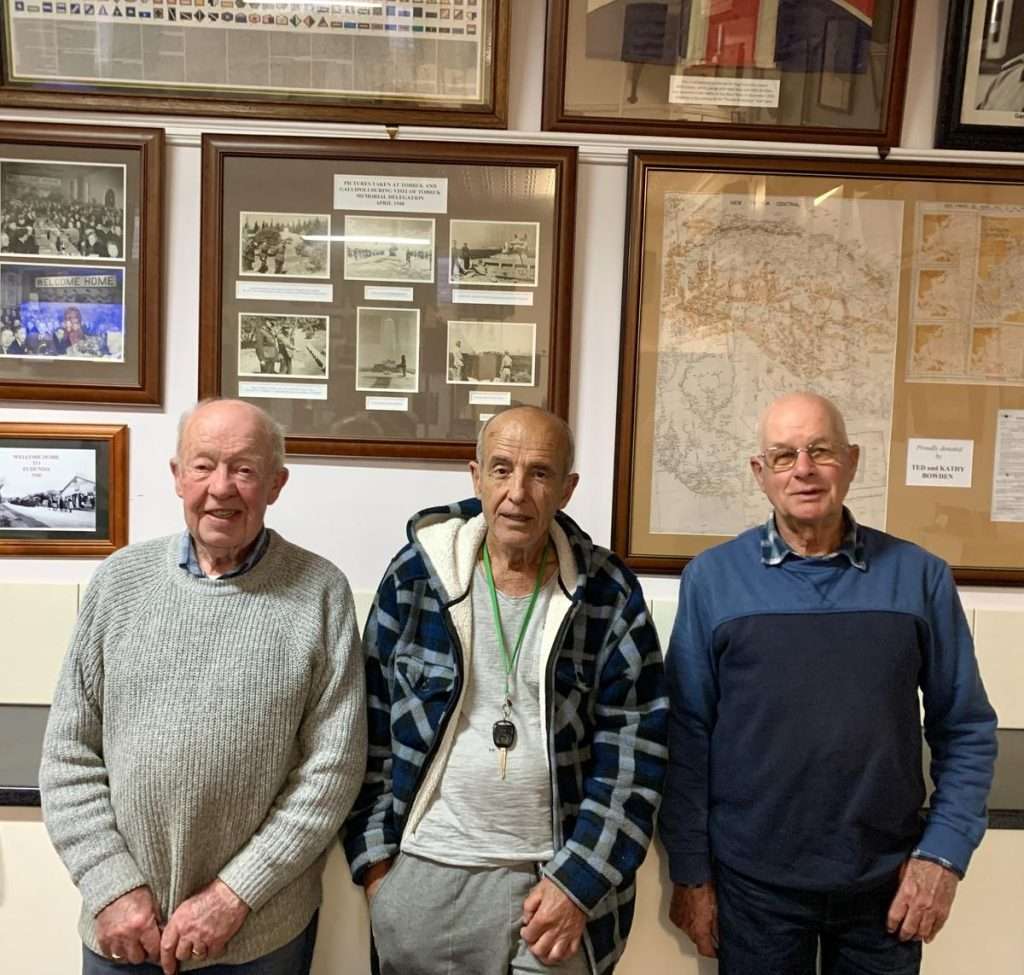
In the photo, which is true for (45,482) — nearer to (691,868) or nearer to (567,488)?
(567,488)

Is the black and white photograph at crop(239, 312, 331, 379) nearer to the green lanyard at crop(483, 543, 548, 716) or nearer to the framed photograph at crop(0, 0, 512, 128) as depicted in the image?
the framed photograph at crop(0, 0, 512, 128)

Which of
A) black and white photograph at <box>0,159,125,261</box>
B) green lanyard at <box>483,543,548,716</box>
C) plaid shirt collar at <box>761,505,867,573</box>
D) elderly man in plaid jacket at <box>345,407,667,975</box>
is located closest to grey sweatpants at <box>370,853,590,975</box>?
elderly man in plaid jacket at <box>345,407,667,975</box>

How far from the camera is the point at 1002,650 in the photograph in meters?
1.80

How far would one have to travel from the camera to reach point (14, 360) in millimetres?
1733

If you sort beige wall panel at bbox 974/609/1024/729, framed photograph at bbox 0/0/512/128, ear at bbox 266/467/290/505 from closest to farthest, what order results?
ear at bbox 266/467/290/505 < framed photograph at bbox 0/0/512/128 < beige wall panel at bbox 974/609/1024/729

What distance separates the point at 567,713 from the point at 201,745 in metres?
0.52

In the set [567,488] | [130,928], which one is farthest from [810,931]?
[130,928]

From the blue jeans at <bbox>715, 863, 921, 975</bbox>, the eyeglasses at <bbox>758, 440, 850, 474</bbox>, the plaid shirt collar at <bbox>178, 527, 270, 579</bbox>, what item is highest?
the eyeglasses at <bbox>758, 440, 850, 474</bbox>

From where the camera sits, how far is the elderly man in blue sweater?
4.09 ft

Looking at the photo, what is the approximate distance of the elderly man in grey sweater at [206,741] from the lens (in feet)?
3.90

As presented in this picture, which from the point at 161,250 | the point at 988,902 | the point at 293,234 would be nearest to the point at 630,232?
the point at 293,234

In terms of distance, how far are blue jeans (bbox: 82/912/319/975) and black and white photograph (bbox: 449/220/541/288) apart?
4.02 ft

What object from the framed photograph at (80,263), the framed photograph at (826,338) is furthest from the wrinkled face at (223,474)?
the framed photograph at (826,338)

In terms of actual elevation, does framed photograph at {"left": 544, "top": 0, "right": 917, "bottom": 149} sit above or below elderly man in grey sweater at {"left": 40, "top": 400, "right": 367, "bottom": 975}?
above
